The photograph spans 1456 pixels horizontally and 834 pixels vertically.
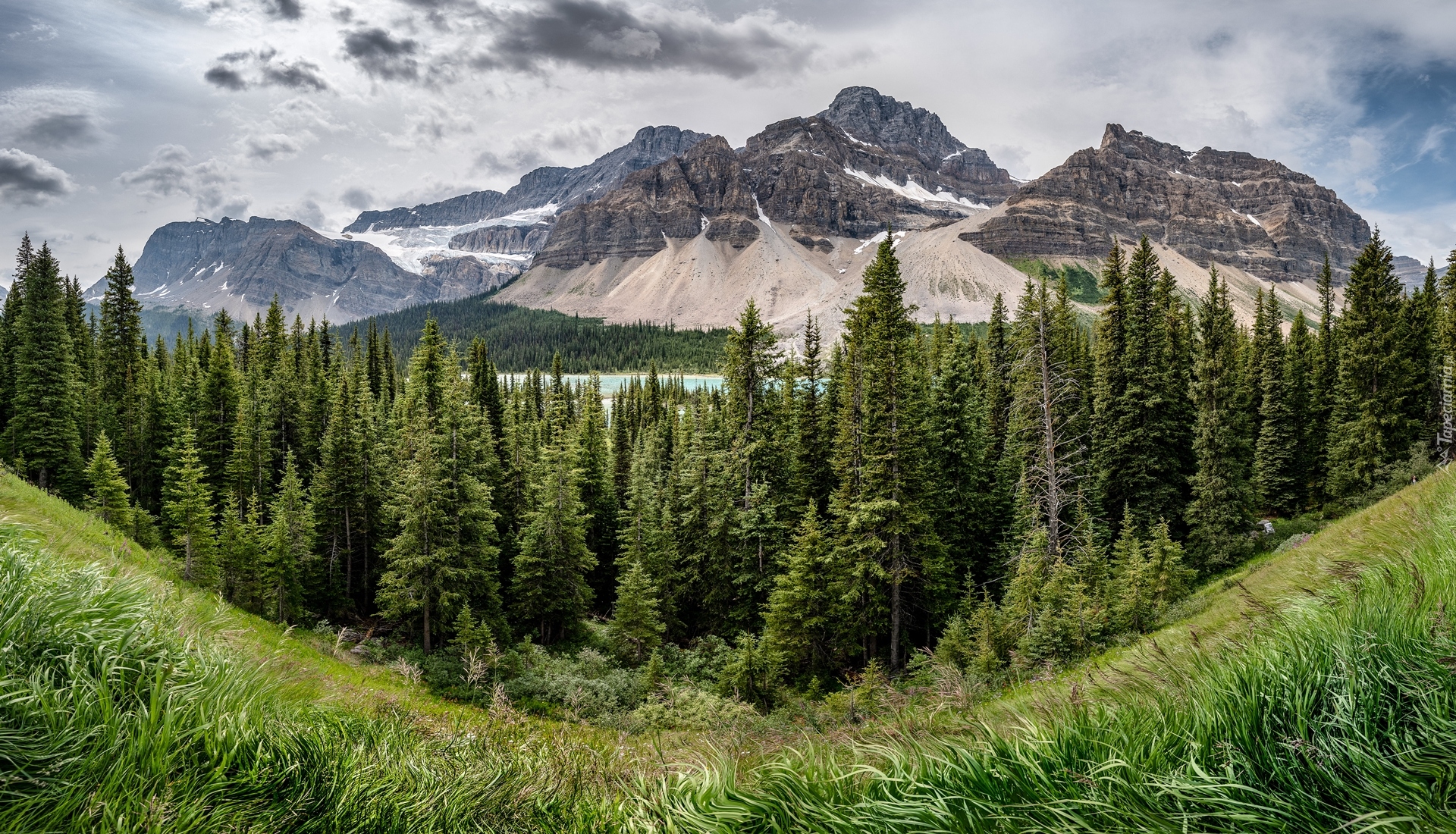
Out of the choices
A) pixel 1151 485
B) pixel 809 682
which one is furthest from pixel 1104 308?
pixel 809 682

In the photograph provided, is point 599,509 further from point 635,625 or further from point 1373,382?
point 1373,382

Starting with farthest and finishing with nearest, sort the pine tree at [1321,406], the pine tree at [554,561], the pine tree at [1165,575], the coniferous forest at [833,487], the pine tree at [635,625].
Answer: the pine tree at [1321,406] < the pine tree at [554,561] < the pine tree at [635,625] < the coniferous forest at [833,487] < the pine tree at [1165,575]

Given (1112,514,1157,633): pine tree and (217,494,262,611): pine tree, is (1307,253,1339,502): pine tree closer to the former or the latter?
(1112,514,1157,633): pine tree

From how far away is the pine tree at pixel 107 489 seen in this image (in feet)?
94.2

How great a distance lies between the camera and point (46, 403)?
35906 millimetres

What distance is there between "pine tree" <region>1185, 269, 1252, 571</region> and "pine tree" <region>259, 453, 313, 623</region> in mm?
39836

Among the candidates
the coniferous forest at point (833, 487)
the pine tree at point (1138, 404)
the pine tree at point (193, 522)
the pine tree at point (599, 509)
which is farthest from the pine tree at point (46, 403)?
the pine tree at point (1138, 404)

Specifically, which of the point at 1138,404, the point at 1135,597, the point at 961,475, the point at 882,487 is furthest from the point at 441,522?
the point at 1138,404

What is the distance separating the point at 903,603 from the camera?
25000mm

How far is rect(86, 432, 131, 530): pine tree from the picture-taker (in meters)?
28.7

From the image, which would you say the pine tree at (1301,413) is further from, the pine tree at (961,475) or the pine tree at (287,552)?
the pine tree at (287,552)

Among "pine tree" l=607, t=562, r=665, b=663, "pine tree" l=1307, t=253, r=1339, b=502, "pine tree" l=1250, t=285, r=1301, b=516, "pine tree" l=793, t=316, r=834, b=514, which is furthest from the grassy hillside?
"pine tree" l=1307, t=253, r=1339, b=502

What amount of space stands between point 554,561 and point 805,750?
29696 millimetres

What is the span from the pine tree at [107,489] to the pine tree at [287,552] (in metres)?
5.75
